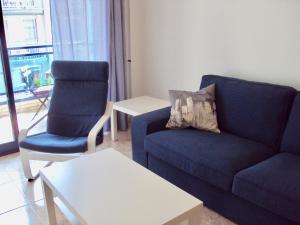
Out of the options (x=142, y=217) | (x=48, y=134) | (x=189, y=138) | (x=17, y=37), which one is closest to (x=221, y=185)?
(x=189, y=138)

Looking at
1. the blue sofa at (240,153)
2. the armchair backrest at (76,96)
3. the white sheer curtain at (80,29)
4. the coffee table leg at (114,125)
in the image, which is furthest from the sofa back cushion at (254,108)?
the white sheer curtain at (80,29)

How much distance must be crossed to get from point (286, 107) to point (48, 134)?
82.5 inches

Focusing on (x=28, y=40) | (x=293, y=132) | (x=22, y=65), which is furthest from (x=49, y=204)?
(x=28, y=40)

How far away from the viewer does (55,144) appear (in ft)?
8.39

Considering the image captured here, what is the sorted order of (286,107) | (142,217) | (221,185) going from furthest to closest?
(286,107) → (221,185) → (142,217)

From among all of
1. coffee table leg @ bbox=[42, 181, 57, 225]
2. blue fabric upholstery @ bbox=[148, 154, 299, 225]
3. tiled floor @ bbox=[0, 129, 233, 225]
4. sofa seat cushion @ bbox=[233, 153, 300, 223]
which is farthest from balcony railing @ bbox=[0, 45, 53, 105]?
sofa seat cushion @ bbox=[233, 153, 300, 223]

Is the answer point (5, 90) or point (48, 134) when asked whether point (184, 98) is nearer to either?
point (48, 134)

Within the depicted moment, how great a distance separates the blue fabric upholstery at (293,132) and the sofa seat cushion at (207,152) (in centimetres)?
13

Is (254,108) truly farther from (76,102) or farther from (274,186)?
(76,102)

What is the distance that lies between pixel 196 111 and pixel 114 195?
116 cm

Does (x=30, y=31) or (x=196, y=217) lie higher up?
(x=30, y=31)

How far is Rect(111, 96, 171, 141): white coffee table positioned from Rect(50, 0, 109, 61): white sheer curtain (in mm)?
577

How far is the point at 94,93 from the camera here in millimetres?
2988

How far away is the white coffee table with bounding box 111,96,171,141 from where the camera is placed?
3.25 m
